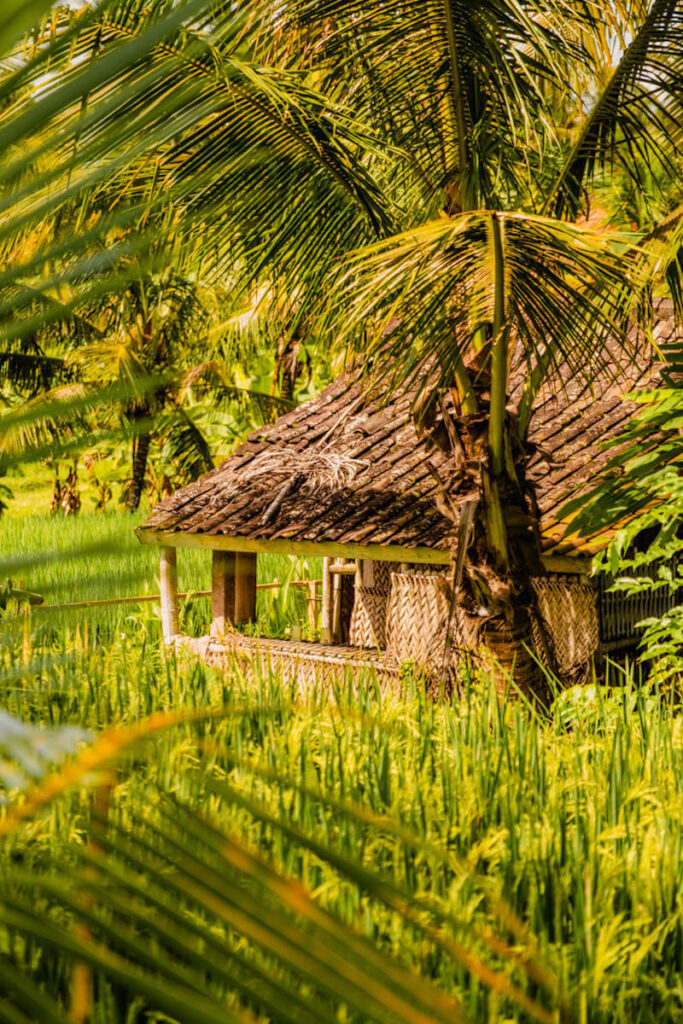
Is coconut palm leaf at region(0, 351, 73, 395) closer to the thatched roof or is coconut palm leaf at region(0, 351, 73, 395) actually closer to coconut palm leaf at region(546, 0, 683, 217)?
the thatched roof

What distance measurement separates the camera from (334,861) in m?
0.58

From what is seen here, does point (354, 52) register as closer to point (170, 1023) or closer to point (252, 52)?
point (252, 52)

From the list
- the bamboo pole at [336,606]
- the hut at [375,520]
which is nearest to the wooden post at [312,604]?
the bamboo pole at [336,606]

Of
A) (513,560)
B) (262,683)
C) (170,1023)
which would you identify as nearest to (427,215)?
(513,560)

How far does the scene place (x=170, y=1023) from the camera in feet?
4.92

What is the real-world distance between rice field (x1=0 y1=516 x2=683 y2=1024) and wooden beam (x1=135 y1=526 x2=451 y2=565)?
4.35 m

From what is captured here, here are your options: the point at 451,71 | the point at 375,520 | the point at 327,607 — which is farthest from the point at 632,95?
the point at 327,607

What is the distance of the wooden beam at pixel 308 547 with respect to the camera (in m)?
8.02

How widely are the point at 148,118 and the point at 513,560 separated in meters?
5.20

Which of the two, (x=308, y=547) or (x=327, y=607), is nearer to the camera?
(x=308, y=547)

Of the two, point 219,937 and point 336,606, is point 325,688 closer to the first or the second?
point 219,937

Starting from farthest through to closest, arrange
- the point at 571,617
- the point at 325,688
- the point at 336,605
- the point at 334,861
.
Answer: the point at 336,605, the point at 571,617, the point at 325,688, the point at 334,861

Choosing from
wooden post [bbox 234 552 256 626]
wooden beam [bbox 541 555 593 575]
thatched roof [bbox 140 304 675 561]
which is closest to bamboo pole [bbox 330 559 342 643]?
wooden post [bbox 234 552 256 626]

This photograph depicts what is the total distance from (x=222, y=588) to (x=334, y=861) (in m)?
11.0
